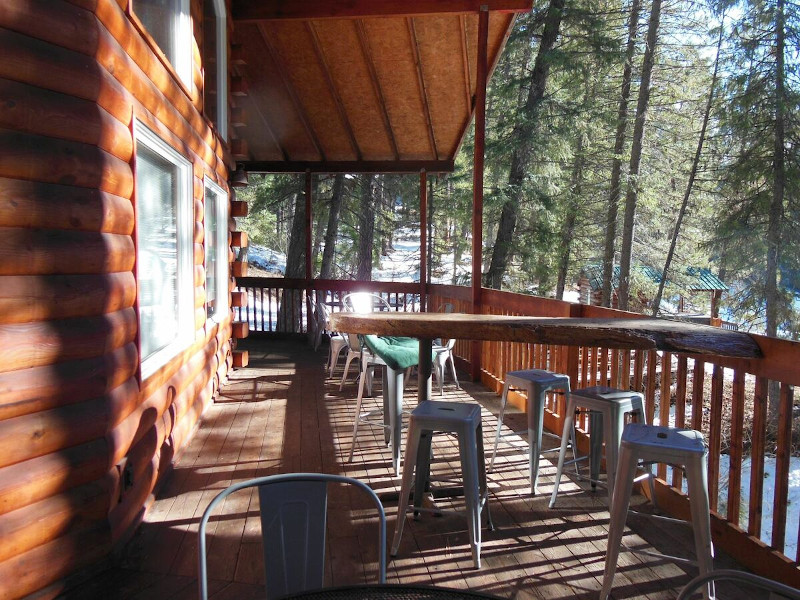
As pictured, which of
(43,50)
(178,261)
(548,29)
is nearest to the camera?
(43,50)

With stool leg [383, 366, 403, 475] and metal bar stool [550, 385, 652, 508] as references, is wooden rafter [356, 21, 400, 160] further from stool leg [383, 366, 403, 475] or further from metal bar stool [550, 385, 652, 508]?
metal bar stool [550, 385, 652, 508]

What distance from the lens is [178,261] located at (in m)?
4.00

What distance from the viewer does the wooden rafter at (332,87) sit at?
21.4 feet

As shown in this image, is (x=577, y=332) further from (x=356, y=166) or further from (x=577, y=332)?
(x=356, y=166)

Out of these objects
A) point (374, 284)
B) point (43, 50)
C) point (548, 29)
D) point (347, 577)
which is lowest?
point (347, 577)

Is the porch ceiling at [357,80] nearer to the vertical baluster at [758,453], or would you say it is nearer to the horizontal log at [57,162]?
the horizontal log at [57,162]

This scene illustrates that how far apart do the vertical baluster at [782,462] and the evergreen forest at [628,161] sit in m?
9.68

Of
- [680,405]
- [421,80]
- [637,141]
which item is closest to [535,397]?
[680,405]

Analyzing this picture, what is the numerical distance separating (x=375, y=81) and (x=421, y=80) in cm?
57

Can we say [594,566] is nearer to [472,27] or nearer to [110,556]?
[110,556]

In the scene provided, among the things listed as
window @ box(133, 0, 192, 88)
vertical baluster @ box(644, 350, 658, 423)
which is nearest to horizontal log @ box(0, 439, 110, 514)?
window @ box(133, 0, 192, 88)

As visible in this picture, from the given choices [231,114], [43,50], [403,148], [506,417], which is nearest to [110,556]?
[43,50]

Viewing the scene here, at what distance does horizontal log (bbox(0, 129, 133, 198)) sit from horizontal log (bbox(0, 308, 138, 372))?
528 mm

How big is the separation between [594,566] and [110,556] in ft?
6.90
